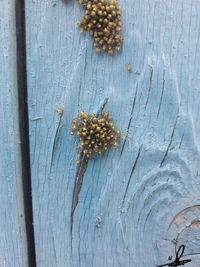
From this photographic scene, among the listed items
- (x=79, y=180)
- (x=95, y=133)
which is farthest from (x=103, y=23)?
(x=79, y=180)

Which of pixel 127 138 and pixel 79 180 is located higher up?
pixel 127 138

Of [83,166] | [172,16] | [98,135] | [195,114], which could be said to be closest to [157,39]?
[172,16]

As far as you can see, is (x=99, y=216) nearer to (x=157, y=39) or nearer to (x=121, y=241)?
(x=121, y=241)

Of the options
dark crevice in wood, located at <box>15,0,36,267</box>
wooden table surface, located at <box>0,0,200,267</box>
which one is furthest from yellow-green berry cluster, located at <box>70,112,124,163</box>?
dark crevice in wood, located at <box>15,0,36,267</box>

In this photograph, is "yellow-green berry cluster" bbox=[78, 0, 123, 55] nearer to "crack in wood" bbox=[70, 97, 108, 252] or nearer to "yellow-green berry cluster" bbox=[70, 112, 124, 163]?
"yellow-green berry cluster" bbox=[70, 112, 124, 163]

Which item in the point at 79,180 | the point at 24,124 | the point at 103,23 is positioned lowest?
the point at 79,180

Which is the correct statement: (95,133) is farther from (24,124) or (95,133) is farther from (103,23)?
(103,23)
